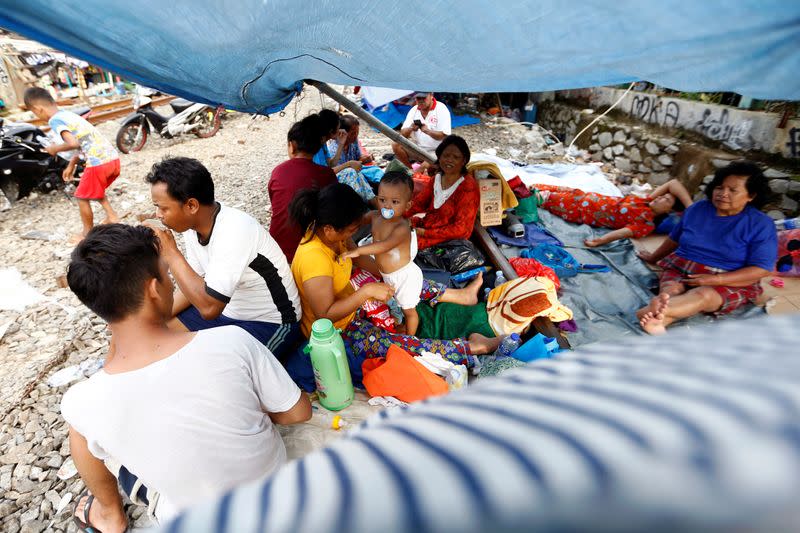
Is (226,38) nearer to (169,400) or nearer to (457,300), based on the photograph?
(169,400)

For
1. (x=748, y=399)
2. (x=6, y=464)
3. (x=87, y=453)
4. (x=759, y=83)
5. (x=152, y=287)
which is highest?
(x=759, y=83)

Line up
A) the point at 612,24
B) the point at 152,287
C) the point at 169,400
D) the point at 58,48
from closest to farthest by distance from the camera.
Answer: the point at 169,400 → the point at 152,287 → the point at 612,24 → the point at 58,48

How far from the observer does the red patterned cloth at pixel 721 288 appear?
3082 mm

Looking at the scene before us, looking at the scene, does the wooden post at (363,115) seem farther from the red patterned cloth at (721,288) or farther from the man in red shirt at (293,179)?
the red patterned cloth at (721,288)

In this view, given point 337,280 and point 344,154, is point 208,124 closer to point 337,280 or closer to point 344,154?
point 344,154

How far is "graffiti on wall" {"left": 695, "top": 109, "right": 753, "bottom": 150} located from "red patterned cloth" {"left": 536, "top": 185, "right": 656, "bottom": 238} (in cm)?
156

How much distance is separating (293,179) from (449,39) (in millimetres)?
2042

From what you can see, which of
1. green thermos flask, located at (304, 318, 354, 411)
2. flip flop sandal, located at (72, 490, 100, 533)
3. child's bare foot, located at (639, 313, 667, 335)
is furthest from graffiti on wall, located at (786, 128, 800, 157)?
flip flop sandal, located at (72, 490, 100, 533)

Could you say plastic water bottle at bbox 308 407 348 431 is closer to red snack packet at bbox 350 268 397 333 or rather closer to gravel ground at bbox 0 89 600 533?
red snack packet at bbox 350 268 397 333

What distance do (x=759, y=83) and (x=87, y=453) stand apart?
3.48 metres

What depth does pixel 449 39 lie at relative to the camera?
1.73 metres

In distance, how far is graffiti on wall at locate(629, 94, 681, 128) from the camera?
19.5ft

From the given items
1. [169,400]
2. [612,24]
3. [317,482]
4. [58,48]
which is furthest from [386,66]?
[317,482]

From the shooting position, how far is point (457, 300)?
3.26 meters
